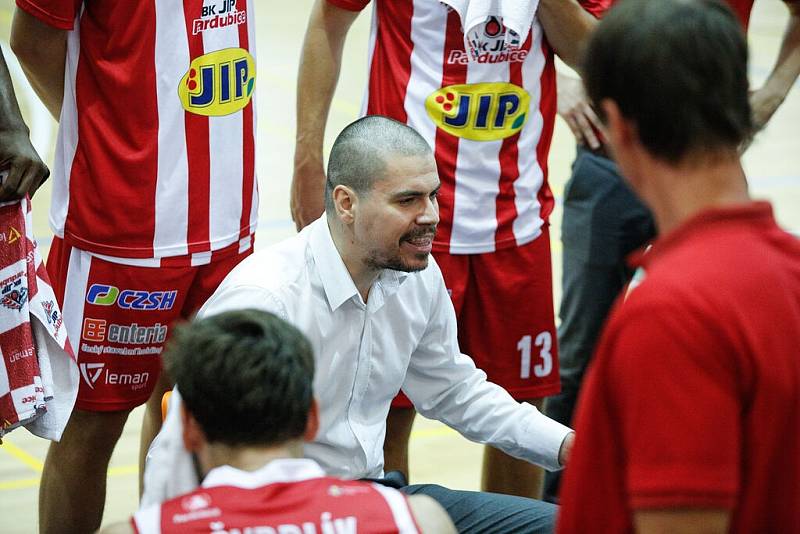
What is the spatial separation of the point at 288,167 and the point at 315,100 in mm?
4454

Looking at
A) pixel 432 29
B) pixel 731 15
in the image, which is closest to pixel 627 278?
pixel 432 29

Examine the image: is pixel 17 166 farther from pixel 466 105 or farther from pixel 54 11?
pixel 466 105

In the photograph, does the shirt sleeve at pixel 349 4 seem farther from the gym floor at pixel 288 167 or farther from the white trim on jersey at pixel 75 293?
the gym floor at pixel 288 167

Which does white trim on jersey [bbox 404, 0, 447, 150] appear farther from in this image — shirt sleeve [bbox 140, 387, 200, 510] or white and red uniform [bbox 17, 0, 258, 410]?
shirt sleeve [bbox 140, 387, 200, 510]

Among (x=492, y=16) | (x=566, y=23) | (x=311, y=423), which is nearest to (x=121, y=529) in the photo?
(x=311, y=423)

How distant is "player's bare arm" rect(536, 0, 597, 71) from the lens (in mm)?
3559

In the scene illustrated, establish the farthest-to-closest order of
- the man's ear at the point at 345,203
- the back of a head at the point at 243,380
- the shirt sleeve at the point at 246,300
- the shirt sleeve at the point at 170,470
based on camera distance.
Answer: the man's ear at the point at 345,203, the shirt sleeve at the point at 246,300, the shirt sleeve at the point at 170,470, the back of a head at the point at 243,380

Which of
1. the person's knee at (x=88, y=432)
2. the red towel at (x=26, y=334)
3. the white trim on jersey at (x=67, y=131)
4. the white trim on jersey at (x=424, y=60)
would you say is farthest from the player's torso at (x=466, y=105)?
the red towel at (x=26, y=334)

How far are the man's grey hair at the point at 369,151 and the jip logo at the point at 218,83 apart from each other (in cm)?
50

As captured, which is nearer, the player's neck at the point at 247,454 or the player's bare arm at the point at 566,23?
the player's neck at the point at 247,454

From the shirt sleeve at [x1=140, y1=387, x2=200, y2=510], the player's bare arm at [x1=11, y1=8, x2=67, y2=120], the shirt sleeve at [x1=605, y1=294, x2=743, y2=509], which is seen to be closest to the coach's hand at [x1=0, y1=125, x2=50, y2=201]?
the player's bare arm at [x1=11, y1=8, x2=67, y2=120]

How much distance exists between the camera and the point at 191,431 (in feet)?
6.51

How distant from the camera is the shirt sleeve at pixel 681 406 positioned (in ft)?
4.88

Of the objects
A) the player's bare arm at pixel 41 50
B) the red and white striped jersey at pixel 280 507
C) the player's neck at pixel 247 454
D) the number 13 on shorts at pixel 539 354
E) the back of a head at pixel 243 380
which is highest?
the player's bare arm at pixel 41 50
